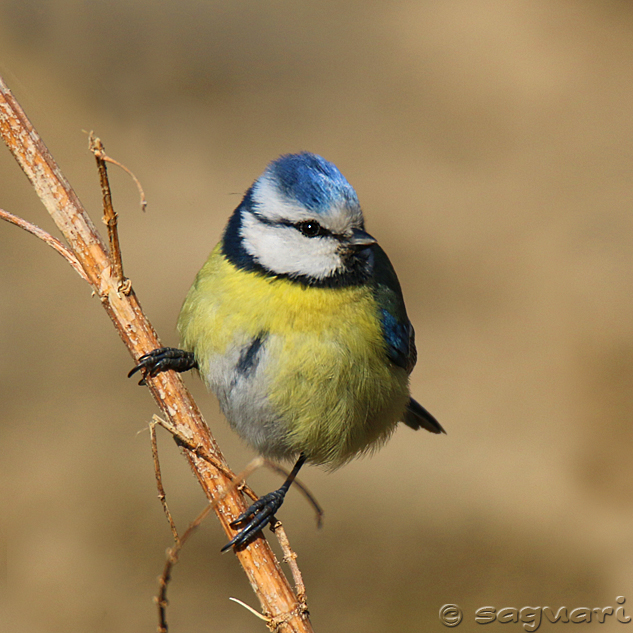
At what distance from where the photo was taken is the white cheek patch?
2.28m

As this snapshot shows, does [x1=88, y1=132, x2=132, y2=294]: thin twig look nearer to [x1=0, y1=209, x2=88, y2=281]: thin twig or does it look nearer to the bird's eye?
[x1=0, y1=209, x2=88, y2=281]: thin twig

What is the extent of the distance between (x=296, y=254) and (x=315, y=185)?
0.23 m

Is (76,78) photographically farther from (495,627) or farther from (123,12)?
(495,627)

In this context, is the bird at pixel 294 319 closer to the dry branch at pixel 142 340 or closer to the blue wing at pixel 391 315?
the blue wing at pixel 391 315

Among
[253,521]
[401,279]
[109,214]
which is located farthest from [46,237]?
[401,279]

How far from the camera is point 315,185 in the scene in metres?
2.28

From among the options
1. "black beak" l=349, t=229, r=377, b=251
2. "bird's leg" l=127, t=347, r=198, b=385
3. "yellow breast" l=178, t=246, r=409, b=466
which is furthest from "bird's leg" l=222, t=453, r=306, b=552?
"black beak" l=349, t=229, r=377, b=251

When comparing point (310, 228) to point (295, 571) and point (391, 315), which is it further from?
point (295, 571)

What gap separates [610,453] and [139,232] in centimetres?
385

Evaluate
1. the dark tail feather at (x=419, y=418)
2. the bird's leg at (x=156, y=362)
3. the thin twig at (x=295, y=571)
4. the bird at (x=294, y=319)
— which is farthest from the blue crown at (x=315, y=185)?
the dark tail feather at (x=419, y=418)

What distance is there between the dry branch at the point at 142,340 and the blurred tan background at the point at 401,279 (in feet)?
8.02

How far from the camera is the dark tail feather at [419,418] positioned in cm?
323

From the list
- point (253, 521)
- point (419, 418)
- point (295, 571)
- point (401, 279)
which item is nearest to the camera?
point (295, 571)

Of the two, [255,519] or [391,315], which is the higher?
[391,315]
